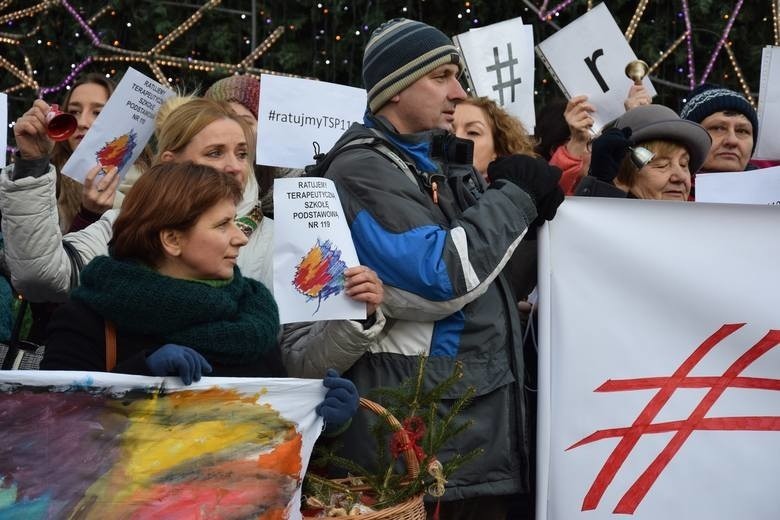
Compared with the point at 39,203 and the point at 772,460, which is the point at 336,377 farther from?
the point at 772,460

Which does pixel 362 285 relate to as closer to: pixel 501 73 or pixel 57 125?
pixel 57 125

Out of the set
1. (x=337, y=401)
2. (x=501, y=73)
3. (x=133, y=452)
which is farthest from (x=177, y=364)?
(x=501, y=73)

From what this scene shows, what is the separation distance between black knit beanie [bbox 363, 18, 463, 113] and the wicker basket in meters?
1.18

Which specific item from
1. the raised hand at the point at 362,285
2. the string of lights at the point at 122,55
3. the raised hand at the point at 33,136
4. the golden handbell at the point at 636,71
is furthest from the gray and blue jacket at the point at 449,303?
the string of lights at the point at 122,55

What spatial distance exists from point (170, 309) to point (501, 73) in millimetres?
3458

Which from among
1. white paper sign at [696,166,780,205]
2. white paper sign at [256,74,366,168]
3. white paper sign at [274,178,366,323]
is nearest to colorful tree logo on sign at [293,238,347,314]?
white paper sign at [274,178,366,323]

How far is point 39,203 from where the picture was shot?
4059mm

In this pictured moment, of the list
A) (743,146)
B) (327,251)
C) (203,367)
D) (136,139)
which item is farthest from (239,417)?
(743,146)

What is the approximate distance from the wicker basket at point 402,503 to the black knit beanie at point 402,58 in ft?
3.88

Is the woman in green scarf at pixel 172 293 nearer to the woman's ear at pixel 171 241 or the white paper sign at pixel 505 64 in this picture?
the woman's ear at pixel 171 241

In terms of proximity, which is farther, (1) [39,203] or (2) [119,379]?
(1) [39,203]

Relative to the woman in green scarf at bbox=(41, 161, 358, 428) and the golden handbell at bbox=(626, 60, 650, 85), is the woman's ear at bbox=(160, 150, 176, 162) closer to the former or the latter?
the woman in green scarf at bbox=(41, 161, 358, 428)

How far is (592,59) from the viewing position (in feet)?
20.4

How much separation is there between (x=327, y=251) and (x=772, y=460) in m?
1.67
